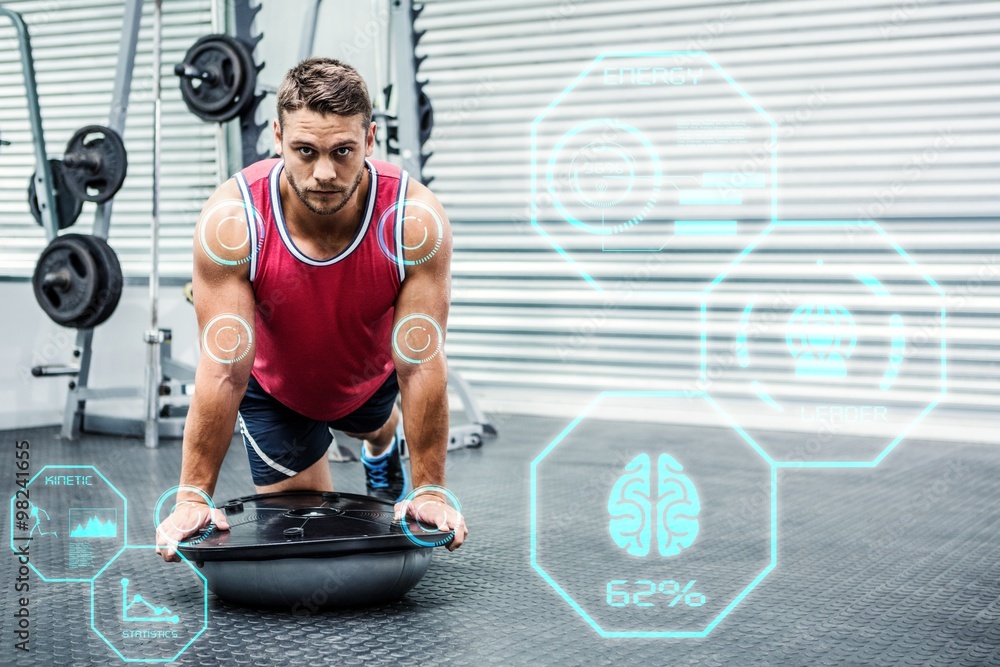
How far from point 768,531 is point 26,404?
322cm

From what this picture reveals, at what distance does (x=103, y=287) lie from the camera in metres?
3.46

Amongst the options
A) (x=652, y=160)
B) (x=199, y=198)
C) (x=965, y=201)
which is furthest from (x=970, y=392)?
(x=199, y=198)

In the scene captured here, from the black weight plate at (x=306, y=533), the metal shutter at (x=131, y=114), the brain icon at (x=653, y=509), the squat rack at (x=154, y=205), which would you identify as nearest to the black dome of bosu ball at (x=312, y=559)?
the black weight plate at (x=306, y=533)

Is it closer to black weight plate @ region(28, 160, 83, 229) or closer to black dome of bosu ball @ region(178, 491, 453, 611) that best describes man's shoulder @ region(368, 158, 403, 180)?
black dome of bosu ball @ region(178, 491, 453, 611)

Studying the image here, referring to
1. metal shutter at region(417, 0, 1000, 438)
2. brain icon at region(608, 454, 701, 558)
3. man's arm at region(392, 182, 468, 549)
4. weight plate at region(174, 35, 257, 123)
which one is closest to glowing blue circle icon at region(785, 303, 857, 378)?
metal shutter at region(417, 0, 1000, 438)

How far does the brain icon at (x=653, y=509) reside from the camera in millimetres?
2250

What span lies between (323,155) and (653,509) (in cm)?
151

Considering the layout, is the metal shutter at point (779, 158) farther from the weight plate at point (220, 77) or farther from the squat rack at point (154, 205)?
the weight plate at point (220, 77)

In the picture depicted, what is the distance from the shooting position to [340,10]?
5.00 meters

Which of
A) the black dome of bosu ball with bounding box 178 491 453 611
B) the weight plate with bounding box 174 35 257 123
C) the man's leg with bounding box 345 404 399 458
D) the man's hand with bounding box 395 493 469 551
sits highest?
the weight plate with bounding box 174 35 257 123

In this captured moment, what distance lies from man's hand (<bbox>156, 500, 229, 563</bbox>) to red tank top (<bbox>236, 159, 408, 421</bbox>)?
37 cm

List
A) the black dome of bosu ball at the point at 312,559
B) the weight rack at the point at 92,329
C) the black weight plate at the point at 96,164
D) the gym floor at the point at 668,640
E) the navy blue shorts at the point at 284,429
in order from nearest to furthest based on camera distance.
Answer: the gym floor at the point at 668,640 → the black dome of bosu ball at the point at 312,559 → the navy blue shorts at the point at 284,429 → the black weight plate at the point at 96,164 → the weight rack at the point at 92,329

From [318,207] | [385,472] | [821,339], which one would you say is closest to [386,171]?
[318,207]

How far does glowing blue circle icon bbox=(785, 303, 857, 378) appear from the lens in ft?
13.5
